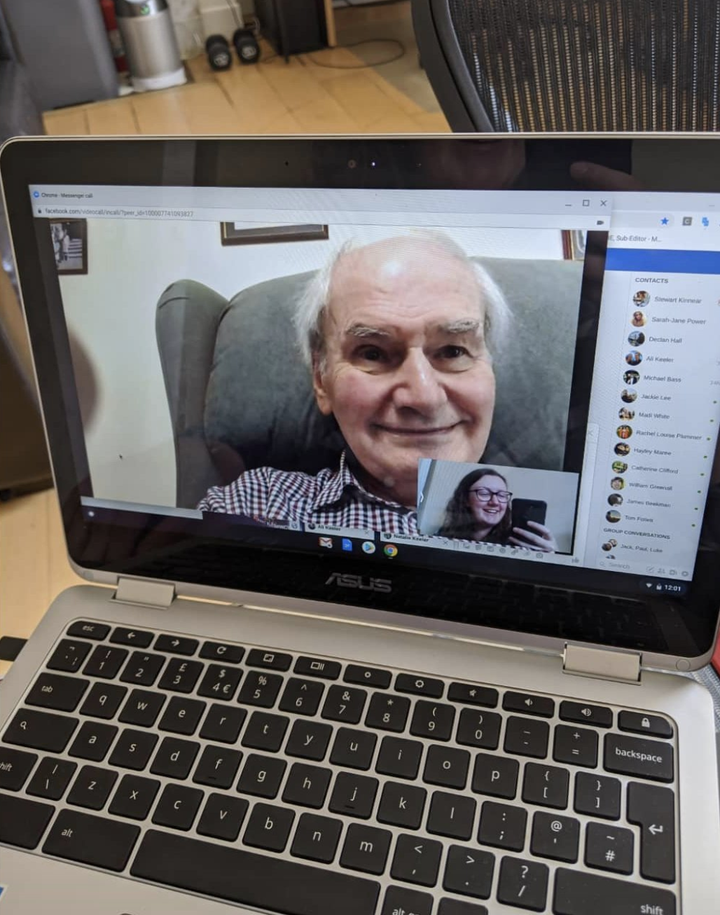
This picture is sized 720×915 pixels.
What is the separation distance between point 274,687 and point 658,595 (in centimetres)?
23

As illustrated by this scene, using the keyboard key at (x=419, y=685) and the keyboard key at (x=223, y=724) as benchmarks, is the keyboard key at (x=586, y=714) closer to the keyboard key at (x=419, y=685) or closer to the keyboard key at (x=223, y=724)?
the keyboard key at (x=419, y=685)

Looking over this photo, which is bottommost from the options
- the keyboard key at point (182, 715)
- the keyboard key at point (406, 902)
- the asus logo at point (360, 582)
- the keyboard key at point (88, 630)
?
the keyboard key at point (406, 902)

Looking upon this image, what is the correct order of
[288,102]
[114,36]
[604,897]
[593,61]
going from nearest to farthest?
A: 1. [604,897]
2. [593,61]
3. [288,102]
4. [114,36]

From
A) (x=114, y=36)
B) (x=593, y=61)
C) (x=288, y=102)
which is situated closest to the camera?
(x=593, y=61)

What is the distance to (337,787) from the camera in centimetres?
41

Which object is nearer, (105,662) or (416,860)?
(416,860)

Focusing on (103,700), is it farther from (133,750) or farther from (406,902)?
(406,902)

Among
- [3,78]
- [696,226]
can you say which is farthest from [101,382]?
[3,78]

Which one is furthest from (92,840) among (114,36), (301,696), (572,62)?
(114,36)

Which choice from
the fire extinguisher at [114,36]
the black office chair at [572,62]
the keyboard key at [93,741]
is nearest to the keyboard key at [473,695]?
the keyboard key at [93,741]

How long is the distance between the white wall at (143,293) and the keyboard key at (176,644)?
89 mm

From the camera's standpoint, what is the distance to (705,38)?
2.12ft

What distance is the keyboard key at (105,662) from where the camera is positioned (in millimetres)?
483

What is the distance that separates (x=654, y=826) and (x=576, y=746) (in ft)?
0.17
